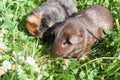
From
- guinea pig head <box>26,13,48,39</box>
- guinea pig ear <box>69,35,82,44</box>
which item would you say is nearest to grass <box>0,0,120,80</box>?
guinea pig head <box>26,13,48,39</box>

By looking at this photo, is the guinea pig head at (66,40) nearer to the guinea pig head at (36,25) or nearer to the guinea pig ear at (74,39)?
the guinea pig ear at (74,39)

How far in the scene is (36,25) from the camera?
4488mm

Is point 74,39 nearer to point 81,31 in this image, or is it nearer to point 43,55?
point 81,31

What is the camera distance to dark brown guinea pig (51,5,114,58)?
4094 millimetres

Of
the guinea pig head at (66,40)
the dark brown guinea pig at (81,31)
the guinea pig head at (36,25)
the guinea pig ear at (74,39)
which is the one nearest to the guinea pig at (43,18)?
the guinea pig head at (36,25)

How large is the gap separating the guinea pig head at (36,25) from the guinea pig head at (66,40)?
381 mm

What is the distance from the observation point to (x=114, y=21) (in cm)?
471

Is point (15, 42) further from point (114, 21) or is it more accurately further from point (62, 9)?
point (114, 21)

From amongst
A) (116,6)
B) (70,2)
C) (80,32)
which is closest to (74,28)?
(80,32)

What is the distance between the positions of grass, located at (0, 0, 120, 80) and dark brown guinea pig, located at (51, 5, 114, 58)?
0.10 meters

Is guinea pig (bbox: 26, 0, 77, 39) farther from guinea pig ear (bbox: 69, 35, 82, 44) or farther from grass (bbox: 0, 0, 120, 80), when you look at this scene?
guinea pig ear (bbox: 69, 35, 82, 44)

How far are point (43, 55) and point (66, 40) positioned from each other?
46 cm

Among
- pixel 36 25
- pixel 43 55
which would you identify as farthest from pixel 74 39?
pixel 36 25

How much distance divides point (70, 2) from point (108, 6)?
583 millimetres
